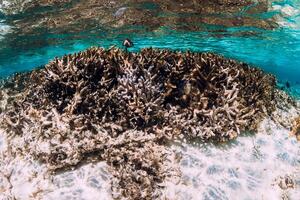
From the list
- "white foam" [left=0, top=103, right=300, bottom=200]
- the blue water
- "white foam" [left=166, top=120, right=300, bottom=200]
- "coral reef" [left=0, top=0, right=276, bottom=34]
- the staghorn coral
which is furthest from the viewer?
the blue water

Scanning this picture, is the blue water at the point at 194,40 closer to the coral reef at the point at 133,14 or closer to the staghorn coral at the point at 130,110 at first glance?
the coral reef at the point at 133,14

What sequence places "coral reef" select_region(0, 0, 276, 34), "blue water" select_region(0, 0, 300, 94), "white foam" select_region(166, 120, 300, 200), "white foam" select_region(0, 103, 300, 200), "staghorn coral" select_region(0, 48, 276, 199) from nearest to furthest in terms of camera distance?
"white foam" select_region(0, 103, 300, 200) → "white foam" select_region(166, 120, 300, 200) → "staghorn coral" select_region(0, 48, 276, 199) → "coral reef" select_region(0, 0, 276, 34) → "blue water" select_region(0, 0, 300, 94)

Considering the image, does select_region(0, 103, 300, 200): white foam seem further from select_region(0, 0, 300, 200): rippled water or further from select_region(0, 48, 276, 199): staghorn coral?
select_region(0, 48, 276, 199): staghorn coral

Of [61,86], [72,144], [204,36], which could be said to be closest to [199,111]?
[72,144]

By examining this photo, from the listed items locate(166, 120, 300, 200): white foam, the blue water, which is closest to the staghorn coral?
locate(166, 120, 300, 200): white foam

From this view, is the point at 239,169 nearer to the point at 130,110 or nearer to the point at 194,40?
the point at 130,110
